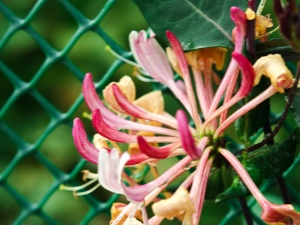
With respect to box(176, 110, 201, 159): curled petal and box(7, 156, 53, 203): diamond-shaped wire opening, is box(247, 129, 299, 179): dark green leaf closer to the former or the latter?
box(176, 110, 201, 159): curled petal

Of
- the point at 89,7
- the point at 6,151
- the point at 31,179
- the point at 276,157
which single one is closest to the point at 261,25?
the point at 276,157

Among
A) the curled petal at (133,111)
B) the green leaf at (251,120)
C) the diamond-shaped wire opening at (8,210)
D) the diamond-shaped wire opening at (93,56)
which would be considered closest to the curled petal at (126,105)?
the curled petal at (133,111)

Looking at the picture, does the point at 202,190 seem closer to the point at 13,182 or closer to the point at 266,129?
the point at 266,129

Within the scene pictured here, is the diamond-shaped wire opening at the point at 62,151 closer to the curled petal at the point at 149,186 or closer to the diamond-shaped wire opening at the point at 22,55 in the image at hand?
the diamond-shaped wire opening at the point at 22,55

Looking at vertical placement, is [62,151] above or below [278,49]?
below

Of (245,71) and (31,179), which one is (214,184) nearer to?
(245,71)

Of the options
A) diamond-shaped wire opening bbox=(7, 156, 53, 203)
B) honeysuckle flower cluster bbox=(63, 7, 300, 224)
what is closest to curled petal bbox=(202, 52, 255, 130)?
honeysuckle flower cluster bbox=(63, 7, 300, 224)
